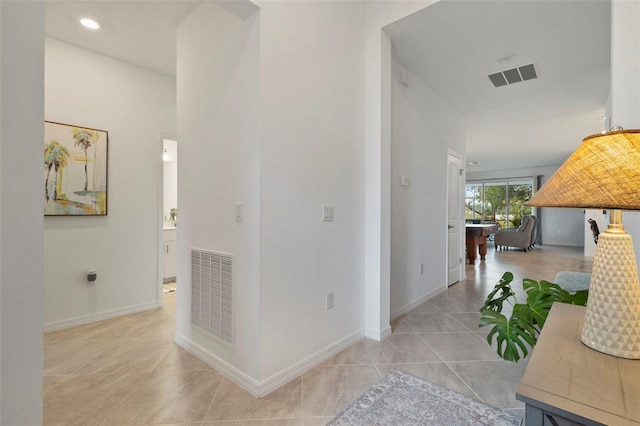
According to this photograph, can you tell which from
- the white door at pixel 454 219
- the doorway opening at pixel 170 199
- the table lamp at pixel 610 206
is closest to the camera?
the table lamp at pixel 610 206

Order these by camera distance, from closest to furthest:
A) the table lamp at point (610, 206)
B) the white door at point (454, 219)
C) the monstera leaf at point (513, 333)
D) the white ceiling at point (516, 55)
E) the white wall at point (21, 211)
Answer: the white wall at point (21, 211)
the table lamp at point (610, 206)
the monstera leaf at point (513, 333)
the white ceiling at point (516, 55)
the white door at point (454, 219)

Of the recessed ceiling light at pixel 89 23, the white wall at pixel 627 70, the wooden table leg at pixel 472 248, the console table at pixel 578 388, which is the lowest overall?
the wooden table leg at pixel 472 248

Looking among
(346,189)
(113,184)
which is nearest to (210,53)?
(346,189)

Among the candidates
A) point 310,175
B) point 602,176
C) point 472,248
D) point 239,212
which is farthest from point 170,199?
point 472,248

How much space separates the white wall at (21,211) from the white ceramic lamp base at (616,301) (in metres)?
1.56

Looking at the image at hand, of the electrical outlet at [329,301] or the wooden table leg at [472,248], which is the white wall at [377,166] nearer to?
the electrical outlet at [329,301]

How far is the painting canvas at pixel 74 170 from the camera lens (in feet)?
9.20

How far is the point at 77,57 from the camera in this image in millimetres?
2953

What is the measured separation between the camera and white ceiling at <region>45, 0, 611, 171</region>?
244cm

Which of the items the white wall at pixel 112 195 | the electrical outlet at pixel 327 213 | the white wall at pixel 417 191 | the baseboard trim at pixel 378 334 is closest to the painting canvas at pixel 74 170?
the white wall at pixel 112 195

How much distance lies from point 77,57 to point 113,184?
1247mm

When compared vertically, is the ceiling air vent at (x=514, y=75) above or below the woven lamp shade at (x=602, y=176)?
above

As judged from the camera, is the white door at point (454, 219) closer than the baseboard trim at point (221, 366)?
No

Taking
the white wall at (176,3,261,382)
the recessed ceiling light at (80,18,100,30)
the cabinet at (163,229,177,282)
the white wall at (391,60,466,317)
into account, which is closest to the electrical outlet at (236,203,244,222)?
the white wall at (176,3,261,382)
